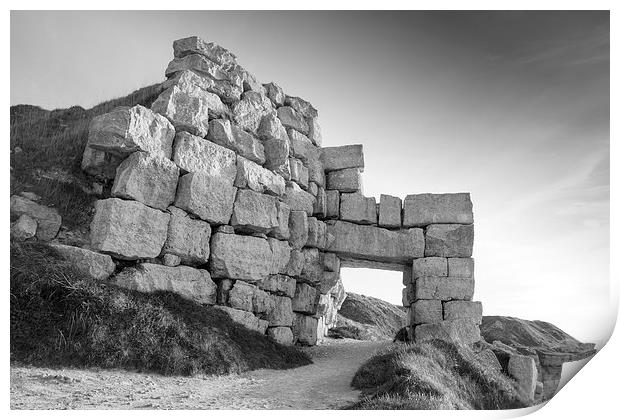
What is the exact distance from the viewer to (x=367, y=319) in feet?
63.4

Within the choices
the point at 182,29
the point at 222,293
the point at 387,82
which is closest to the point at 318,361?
the point at 222,293

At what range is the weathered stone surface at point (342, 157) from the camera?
42.5 ft

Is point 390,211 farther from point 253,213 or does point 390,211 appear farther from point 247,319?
point 247,319

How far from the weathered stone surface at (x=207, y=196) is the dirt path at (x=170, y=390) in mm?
2756

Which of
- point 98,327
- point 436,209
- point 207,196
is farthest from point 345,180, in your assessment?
point 98,327

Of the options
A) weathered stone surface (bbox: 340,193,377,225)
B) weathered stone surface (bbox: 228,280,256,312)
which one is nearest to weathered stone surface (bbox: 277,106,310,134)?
weathered stone surface (bbox: 340,193,377,225)

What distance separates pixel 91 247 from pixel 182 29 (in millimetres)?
3767

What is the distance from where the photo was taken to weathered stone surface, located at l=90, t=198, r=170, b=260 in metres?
8.08

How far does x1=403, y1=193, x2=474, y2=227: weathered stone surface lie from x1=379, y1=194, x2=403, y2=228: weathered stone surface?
0.16 m

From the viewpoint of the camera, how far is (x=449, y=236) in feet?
39.9

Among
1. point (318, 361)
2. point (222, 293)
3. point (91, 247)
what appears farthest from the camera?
point (318, 361)

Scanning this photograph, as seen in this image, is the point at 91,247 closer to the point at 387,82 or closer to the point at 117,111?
the point at 117,111

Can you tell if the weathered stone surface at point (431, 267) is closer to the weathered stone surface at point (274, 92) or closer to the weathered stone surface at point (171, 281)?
the weathered stone surface at point (274, 92)
